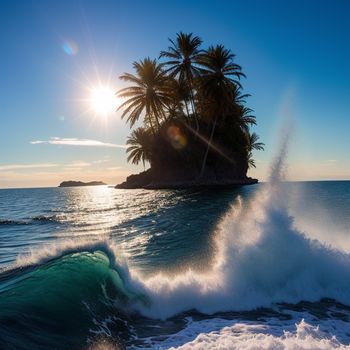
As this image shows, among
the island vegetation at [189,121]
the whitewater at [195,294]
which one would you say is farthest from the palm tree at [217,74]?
the whitewater at [195,294]

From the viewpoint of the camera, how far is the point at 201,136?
51.8 metres

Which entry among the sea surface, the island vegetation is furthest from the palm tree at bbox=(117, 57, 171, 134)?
the sea surface

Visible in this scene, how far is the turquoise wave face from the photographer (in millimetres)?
4605

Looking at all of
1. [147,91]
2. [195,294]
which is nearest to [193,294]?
[195,294]

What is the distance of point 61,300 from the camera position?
5793mm

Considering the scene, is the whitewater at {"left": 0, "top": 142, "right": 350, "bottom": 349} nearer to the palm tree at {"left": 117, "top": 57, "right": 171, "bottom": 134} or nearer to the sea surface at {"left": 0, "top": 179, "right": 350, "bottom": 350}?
the sea surface at {"left": 0, "top": 179, "right": 350, "bottom": 350}

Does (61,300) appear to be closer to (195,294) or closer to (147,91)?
(195,294)

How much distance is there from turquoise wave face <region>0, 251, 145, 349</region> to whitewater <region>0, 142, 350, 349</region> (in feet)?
0.06

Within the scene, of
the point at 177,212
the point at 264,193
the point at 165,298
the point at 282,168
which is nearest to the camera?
the point at 165,298

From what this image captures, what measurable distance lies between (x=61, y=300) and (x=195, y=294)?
9.30 feet

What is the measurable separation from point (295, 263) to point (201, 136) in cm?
4504

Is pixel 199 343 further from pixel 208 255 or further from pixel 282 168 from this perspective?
pixel 282 168

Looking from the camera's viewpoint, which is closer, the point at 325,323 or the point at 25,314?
the point at 25,314

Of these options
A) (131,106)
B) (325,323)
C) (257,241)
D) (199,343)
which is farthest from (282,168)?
(131,106)
